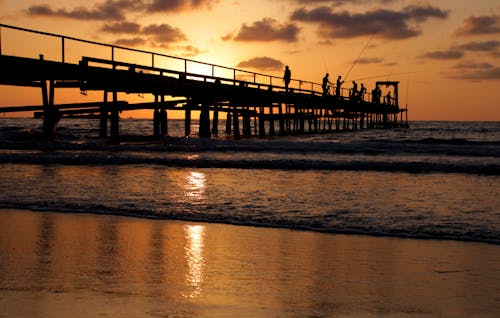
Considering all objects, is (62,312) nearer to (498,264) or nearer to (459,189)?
(498,264)

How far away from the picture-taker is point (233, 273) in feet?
18.4

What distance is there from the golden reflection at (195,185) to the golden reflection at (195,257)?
3044 millimetres

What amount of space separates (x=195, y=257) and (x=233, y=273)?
2.45 ft

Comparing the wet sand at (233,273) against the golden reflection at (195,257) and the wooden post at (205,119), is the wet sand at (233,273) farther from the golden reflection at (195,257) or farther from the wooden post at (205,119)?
the wooden post at (205,119)

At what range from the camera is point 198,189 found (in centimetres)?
1198

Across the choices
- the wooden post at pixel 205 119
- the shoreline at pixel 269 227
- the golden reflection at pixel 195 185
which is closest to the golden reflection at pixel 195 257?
the shoreline at pixel 269 227

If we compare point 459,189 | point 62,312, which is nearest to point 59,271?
point 62,312

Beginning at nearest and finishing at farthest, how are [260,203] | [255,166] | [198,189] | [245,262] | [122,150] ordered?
1. [245,262]
2. [260,203]
3. [198,189]
4. [255,166]
5. [122,150]

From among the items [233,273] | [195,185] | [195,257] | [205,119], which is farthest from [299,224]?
[205,119]

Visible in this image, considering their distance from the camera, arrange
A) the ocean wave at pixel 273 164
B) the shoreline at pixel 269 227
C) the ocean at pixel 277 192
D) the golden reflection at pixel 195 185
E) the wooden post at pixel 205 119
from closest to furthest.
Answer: the shoreline at pixel 269 227
the ocean at pixel 277 192
the golden reflection at pixel 195 185
the ocean wave at pixel 273 164
the wooden post at pixel 205 119

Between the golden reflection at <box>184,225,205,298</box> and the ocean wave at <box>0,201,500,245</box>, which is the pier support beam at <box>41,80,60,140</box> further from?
the golden reflection at <box>184,225,205,298</box>

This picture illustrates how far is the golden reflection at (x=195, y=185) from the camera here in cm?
1116

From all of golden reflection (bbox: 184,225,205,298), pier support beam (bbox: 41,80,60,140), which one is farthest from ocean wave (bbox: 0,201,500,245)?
pier support beam (bbox: 41,80,60,140)

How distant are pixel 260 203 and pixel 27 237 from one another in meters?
3.87
